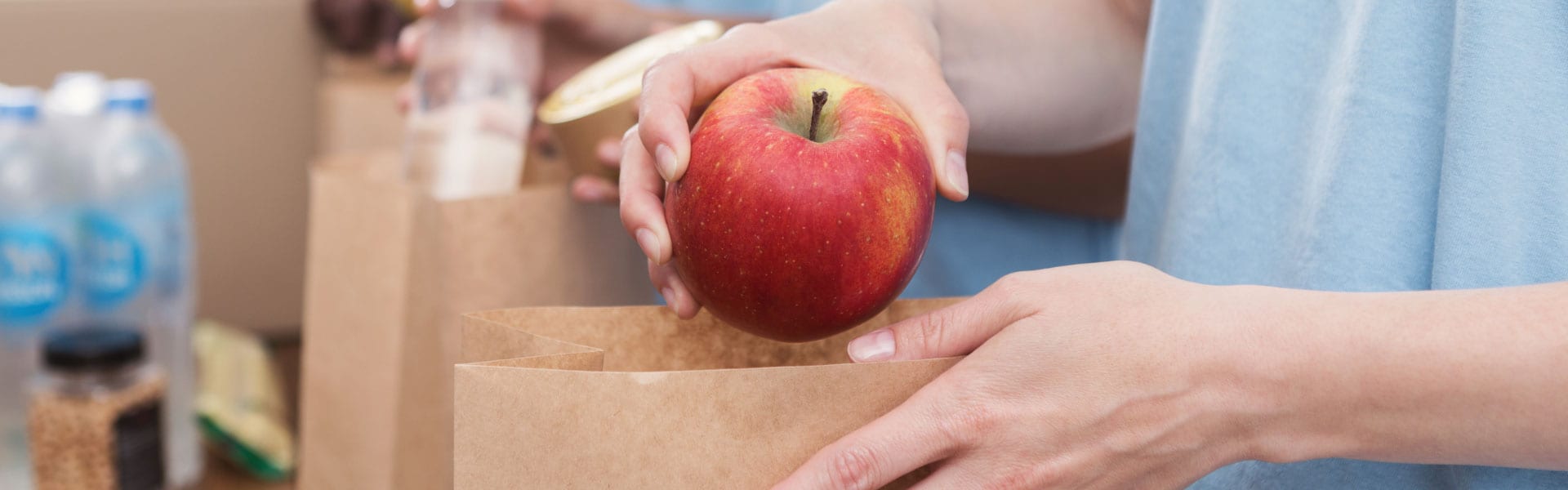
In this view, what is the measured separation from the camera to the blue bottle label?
3.51 feet

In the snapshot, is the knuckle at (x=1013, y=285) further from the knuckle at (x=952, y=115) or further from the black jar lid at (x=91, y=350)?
the black jar lid at (x=91, y=350)

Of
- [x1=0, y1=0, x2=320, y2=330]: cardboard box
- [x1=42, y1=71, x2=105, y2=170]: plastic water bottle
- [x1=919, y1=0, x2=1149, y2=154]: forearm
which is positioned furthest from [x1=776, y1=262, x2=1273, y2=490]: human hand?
[x1=0, y1=0, x2=320, y2=330]: cardboard box

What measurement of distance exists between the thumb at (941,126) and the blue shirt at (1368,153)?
18 cm

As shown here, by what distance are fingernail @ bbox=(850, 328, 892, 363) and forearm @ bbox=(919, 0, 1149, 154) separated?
0.84ft

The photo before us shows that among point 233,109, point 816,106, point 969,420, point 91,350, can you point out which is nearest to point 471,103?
point 91,350

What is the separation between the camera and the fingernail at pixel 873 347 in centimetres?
51

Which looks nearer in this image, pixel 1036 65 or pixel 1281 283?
pixel 1281 283

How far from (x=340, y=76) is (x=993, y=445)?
4.09 feet

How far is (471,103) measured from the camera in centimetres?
93

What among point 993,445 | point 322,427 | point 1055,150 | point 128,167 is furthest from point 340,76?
point 993,445

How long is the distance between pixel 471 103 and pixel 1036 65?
0.45 meters

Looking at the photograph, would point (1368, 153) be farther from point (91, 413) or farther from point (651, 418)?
point (91, 413)

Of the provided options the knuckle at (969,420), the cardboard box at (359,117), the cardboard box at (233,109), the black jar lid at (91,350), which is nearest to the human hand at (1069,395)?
the knuckle at (969,420)

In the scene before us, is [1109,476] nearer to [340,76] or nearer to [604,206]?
[604,206]
